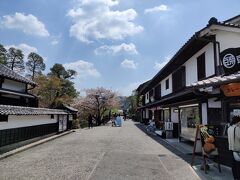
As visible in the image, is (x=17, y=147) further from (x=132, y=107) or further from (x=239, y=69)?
(x=132, y=107)

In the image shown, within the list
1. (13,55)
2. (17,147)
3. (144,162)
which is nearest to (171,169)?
(144,162)

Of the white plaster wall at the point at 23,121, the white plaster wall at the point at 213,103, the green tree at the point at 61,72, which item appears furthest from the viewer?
the green tree at the point at 61,72

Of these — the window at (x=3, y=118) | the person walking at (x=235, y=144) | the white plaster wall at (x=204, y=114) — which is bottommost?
the person walking at (x=235, y=144)

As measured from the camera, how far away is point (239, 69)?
7.82 m

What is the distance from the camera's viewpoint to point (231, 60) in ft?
26.1

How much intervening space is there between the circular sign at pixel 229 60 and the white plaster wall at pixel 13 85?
1712cm

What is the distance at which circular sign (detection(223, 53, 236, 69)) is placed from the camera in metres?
7.91

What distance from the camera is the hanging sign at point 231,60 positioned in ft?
25.7

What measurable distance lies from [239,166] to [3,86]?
18257 mm

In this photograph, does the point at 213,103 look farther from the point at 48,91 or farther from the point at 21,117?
the point at 48,91

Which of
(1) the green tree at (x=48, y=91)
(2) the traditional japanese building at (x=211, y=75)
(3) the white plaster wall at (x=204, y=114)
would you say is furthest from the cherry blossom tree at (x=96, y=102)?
(3) the white plaster wall at (x=204, y=114)

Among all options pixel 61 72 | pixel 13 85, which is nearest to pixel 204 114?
pixel 13 85

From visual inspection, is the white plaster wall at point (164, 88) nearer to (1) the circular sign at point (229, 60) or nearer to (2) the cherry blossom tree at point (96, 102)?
(1) the circular sign at point (229, 60)

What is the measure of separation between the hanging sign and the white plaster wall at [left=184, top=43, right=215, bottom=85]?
11.4 feet
